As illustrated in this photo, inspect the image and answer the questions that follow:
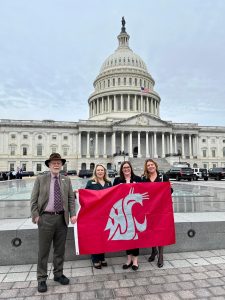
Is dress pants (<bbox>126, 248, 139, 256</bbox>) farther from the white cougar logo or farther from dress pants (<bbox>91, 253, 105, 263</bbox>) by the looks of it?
dress pants (<bbox>91, 253, 105, 263</bbox>)

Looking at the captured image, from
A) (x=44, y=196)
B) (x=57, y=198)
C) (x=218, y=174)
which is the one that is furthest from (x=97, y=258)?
(x=218, y=174)

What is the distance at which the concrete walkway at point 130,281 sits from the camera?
4371 mm

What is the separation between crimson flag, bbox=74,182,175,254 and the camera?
18.1ft

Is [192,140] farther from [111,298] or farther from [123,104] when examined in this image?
[111,298]

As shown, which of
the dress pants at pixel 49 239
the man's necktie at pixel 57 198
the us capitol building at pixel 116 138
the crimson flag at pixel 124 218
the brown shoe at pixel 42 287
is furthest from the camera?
the us capitol building at pixel 116 138

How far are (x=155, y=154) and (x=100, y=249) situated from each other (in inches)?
3084

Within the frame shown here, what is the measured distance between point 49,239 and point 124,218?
1.68 meters

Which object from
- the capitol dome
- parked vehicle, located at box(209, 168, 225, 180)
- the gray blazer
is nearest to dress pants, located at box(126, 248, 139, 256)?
the gray blazer

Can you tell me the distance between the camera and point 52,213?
191 inches

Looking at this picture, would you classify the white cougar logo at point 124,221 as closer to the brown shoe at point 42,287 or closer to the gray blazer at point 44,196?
the gray blazer at point 44,196

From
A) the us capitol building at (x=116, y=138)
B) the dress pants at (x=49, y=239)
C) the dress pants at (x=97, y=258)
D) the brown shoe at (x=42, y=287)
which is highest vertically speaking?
the us capitol building at (x=116, y=138)

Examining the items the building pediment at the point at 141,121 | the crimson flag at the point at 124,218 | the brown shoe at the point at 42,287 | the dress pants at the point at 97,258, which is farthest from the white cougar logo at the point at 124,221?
the building pediment at the point at 141,121

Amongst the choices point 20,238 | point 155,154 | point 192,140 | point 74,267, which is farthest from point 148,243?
point 192,140

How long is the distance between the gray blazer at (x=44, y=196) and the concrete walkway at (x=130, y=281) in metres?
1.19
